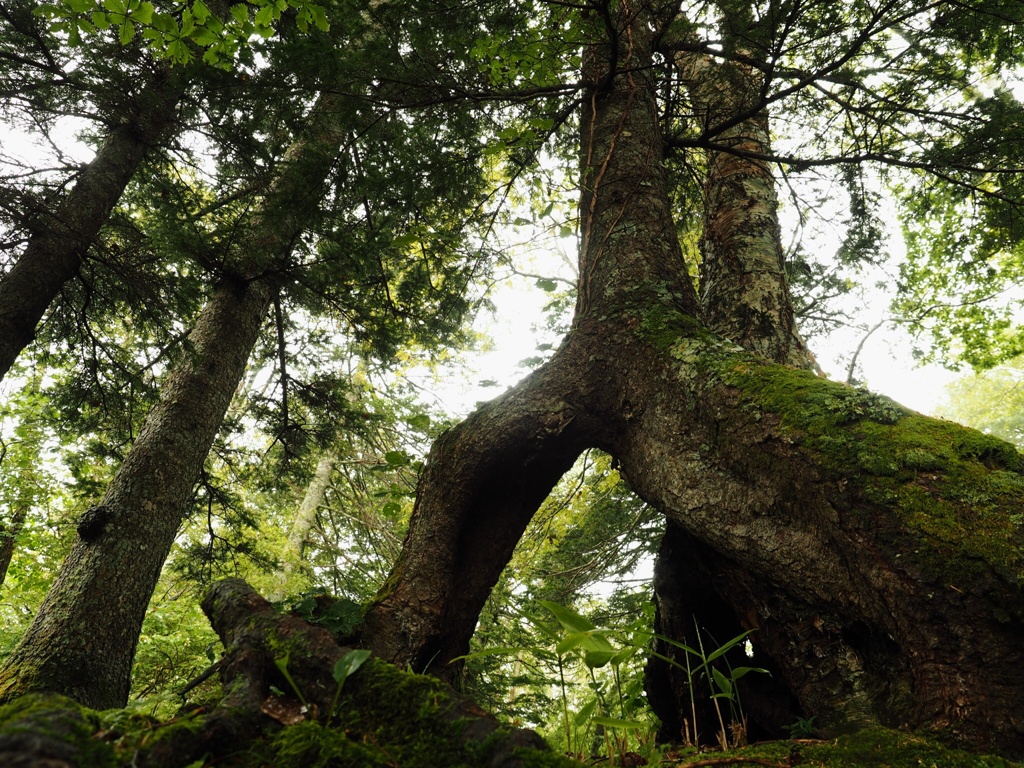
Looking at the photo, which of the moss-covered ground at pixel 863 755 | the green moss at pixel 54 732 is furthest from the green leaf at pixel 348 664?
the moss-covered ground at pixel 863 755

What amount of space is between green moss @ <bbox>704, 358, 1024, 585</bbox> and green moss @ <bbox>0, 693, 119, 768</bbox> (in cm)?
217

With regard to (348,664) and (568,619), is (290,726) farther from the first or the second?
(568,619)

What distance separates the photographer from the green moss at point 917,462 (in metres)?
1.58

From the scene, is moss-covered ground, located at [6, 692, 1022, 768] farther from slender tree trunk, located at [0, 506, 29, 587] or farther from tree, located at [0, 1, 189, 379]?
slender tree trunk, located at [0, 506, 29, 587]

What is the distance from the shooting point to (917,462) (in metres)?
1.80

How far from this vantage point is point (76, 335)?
5082 millimetres

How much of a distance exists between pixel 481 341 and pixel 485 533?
905 cm

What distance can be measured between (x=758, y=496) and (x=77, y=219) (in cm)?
597

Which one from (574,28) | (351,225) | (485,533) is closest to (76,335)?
(351,225)

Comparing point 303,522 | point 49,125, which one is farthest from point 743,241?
point 303,522

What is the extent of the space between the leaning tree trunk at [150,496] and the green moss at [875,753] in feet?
13.5

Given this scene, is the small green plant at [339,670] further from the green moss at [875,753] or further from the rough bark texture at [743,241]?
the rough bark texture at [743,241]

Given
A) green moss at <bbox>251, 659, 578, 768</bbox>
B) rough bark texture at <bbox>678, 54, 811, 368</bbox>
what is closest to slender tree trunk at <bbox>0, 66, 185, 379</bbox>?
green moss at <bbox>251, 659, 578, 768</bbox>

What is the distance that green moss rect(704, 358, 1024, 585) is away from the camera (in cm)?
158
